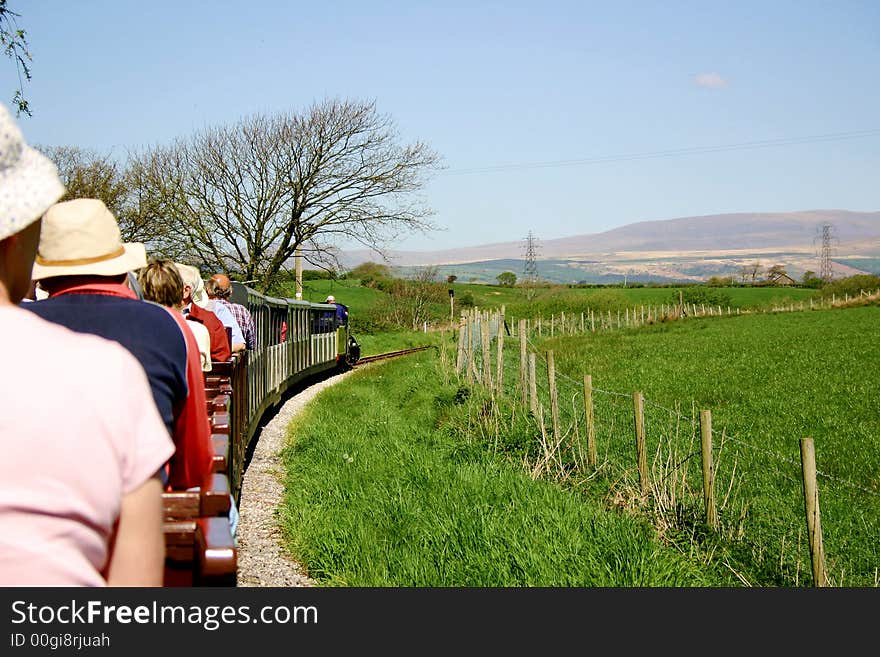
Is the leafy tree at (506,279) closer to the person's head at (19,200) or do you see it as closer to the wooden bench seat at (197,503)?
the wooden bench seat at (197,503)

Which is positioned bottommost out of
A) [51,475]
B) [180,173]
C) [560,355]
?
[560,355]

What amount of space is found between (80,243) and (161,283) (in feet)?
5.30

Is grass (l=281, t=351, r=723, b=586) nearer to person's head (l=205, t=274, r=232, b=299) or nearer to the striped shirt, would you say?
the striped shirt

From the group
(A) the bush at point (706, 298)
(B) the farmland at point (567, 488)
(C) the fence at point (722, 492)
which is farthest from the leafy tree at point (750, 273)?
(C) the fence at point (722, 492)

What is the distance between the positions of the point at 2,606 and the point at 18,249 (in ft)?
1.92

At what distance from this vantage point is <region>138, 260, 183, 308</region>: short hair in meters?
4.63

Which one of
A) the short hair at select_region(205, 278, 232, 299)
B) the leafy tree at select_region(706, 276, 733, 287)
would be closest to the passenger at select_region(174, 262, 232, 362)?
the short hair at select_region(205, 278, 232, 299)

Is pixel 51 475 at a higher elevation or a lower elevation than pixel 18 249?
lower

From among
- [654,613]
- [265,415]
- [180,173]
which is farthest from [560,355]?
[654,613]

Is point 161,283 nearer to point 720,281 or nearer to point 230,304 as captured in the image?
point 230,304

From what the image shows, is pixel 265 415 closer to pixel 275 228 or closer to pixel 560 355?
pixel 560 355

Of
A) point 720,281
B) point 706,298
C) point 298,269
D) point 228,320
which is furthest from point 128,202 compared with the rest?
point 720,281

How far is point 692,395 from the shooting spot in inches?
861

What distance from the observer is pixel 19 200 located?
1.57 m
